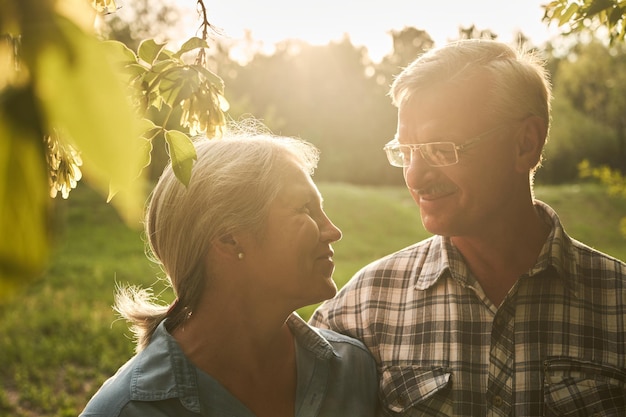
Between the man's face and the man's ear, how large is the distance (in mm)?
50

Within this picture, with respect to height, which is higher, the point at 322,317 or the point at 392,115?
the point at 322,317

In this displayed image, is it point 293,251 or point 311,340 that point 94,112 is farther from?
point 311,340

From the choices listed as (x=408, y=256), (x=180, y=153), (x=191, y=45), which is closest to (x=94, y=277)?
(x=408, y=256)

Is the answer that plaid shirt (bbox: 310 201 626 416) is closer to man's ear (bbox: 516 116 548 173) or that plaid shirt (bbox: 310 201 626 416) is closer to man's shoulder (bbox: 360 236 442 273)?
man's shoulder (bbox: 360 236 442 273)

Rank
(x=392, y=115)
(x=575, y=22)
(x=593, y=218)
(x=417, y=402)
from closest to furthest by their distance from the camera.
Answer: (x=575, y=22) < (x=417, y=402) < (x=593, y=218) < (x=392, y=115)

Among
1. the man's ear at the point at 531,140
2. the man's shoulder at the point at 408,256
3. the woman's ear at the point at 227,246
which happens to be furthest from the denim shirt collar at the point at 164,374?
the man's ear at the point at 531,140

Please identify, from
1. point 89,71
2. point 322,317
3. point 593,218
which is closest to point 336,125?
point 593,218

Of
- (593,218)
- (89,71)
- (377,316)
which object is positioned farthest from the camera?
(593,218)

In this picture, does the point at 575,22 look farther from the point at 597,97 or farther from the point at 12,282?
the point at 597,97

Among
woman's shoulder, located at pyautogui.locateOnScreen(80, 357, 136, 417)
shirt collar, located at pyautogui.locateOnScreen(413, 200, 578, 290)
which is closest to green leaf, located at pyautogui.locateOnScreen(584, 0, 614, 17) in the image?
shirt collar, located at pyautogui.locateOnScreen(413, 200, 578, 290)

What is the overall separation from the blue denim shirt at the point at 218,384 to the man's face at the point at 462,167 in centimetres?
57

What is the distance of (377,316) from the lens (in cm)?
250

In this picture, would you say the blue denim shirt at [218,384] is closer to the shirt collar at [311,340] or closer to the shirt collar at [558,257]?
the shirt collar at [311,340]

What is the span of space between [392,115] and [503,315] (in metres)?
30.4
